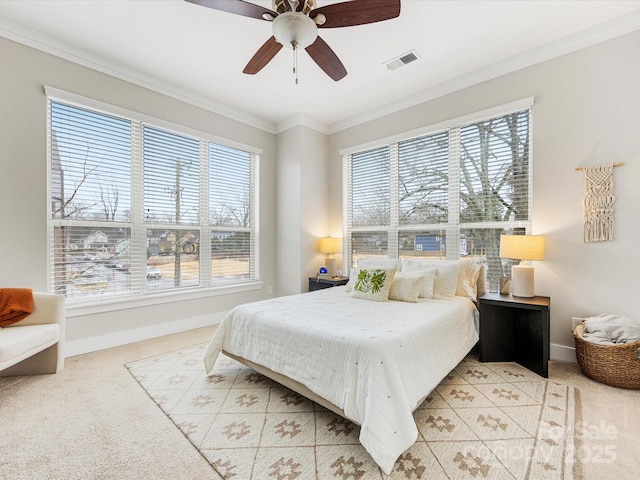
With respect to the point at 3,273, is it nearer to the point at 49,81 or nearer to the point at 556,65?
the point at 49,81

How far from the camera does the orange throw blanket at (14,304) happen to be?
2.38m

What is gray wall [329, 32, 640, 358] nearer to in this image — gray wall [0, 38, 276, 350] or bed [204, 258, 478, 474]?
bed [204, 258, 478, 474]

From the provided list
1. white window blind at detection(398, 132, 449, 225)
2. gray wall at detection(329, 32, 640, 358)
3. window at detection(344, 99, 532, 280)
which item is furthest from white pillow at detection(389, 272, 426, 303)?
gray wall at detection(329, 32, 640, 358)

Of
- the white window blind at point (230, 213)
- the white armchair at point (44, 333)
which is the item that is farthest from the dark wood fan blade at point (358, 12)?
the white armchair at point (44, 333)

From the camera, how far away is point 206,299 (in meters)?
4.00

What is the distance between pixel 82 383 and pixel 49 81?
9.09 feet

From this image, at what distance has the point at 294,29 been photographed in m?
1.85

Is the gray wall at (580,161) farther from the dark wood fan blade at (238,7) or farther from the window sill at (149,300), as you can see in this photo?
the window sill at (149,300)

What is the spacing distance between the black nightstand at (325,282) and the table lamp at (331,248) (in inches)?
10.1

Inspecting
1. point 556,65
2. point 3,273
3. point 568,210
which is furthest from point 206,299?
point 556,65

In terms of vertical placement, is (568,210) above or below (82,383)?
above

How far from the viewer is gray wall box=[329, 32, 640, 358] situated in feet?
8.21

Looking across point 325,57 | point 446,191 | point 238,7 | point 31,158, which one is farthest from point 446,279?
point 31,158

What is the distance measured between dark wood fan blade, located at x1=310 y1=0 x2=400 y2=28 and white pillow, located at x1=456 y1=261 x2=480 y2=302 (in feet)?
7.57
